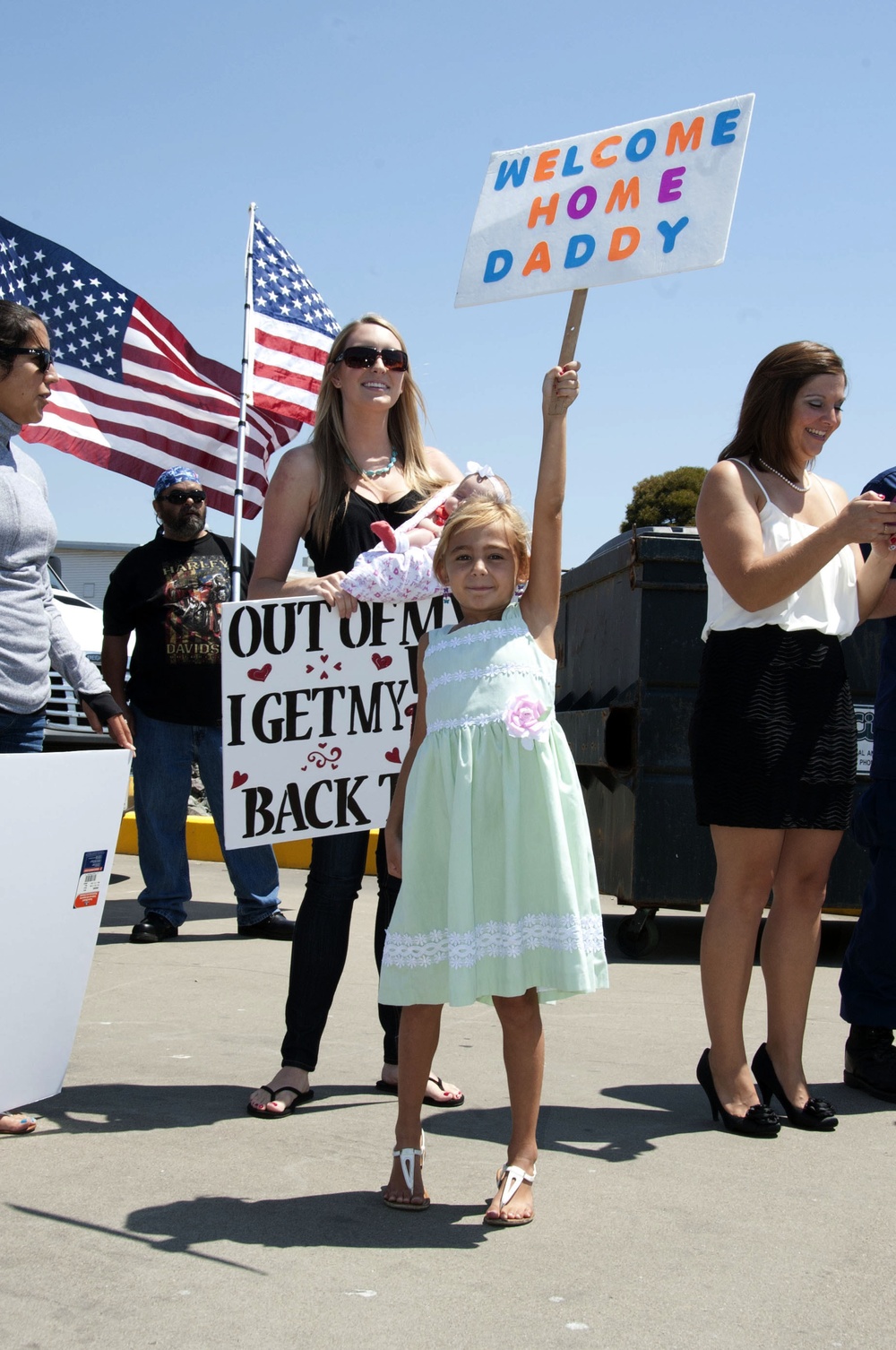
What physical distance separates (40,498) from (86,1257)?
6.57 ft

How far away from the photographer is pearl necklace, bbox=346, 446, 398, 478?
3.72 metres

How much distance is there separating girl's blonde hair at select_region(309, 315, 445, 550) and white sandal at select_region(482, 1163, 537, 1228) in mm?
1677

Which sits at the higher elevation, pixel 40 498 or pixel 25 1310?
pixel 40 498

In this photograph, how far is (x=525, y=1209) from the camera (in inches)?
107

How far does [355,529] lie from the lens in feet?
Result: 11.9

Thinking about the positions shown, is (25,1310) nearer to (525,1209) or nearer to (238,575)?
(525,1209)

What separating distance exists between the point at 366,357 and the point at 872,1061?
2383 millimetres

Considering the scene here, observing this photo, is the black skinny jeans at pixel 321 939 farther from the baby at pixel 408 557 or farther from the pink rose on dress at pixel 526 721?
the pink rose on dress at pixel 526 721

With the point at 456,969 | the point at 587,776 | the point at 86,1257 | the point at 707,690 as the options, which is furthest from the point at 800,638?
the point at 587,776

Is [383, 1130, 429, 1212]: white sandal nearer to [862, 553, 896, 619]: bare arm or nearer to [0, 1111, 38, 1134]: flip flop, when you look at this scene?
[0, 1111, 38, 1134]: flip flop

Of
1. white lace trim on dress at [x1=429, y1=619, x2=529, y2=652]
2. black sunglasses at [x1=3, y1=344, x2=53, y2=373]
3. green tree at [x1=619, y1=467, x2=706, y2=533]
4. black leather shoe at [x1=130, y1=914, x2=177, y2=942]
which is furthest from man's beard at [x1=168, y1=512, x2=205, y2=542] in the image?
green tree at [x1=619, y1=467, x2=706, y2=533]

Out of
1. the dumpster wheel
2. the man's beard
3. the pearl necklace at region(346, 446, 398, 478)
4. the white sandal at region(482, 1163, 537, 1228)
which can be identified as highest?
the man's beard


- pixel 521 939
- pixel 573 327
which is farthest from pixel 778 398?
pixel 521 939

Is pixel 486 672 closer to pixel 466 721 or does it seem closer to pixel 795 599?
pixel 466 721
